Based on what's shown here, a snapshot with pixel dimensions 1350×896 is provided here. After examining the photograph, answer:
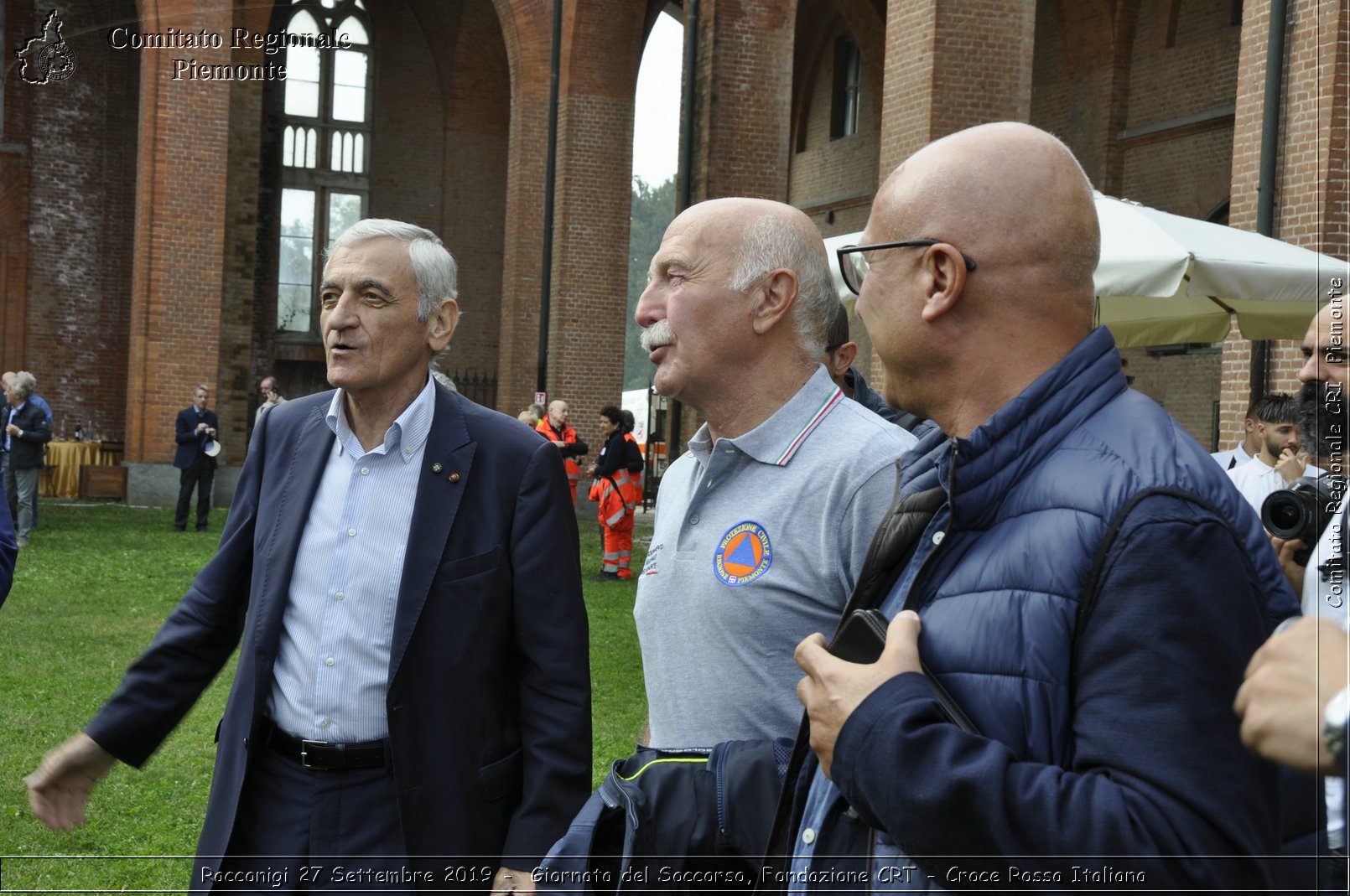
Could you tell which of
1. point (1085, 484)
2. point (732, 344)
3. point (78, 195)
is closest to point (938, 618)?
point (1085, 484)

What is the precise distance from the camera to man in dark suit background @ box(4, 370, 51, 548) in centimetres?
1458

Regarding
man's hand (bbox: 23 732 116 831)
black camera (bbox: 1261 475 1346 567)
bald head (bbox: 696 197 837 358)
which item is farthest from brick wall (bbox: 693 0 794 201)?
man's hand (bbox: 23 732 116 831)

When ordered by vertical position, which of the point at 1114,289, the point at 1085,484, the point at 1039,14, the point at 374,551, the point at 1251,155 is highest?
the point at 1039,14

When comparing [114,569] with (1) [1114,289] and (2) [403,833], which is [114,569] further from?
(2) [403,833]

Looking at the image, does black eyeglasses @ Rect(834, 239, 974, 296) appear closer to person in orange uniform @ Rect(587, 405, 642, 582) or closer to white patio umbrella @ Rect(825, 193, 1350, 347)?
white patio umbrella @ Rect(825, 193, 1350, 347)

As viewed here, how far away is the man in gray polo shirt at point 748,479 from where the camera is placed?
219 cm

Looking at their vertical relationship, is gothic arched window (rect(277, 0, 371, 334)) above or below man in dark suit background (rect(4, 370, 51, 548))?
above

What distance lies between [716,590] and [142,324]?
2082 centimetres

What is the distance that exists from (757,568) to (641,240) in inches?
3674

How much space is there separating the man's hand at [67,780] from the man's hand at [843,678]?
180cm

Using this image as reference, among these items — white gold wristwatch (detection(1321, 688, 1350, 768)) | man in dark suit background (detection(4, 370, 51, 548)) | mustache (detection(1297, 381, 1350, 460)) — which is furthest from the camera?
man in dark suit background (detection(4, 370, 51, 548))

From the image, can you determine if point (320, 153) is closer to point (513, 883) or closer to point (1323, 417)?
point (1323, 417)

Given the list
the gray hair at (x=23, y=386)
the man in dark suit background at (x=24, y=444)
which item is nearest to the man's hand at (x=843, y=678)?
the man in dark suit background at (x=24, y=444)

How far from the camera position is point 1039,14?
73.2 ft
